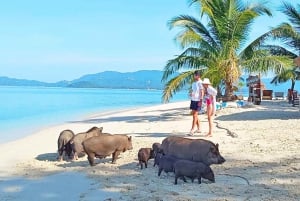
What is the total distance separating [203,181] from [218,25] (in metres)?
14.0

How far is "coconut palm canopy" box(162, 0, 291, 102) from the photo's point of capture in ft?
63.1

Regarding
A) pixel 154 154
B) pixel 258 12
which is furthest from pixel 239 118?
pixel 154 154

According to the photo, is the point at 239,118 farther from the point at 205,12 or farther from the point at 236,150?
the point at 236,150

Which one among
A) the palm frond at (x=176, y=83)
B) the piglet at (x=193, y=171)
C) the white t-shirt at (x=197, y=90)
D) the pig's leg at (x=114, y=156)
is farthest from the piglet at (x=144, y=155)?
the palm frond at (x=176, y=83)

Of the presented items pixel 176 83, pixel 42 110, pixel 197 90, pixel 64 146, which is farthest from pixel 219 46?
pixel 42 110

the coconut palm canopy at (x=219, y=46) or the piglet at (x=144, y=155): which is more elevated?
the coconut palm canopy at (x=219, y=46)

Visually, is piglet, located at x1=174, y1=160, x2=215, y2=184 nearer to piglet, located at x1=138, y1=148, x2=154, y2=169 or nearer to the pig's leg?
piglet, located at x1=138, y1=148, x2=154, y2=169

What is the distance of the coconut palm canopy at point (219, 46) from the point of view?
19.2 m

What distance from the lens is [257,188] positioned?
6102 millimetres

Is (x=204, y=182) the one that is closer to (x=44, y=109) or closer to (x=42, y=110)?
(x=42, y=110)

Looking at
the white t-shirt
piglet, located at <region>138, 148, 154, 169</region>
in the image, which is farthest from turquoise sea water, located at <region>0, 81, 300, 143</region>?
piglet, located at <region>138, 148, 154, 169</region>

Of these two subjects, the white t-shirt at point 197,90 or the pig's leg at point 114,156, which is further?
the white t-shirt at point 197,90

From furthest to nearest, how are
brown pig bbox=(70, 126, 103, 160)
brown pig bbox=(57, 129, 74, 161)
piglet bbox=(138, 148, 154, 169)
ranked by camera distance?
brown pig bbox=(57, 129, 74, 161), brown pig bbox=(70, 126, 103, 160), piglet bbox=(138, 148, 154, 169)

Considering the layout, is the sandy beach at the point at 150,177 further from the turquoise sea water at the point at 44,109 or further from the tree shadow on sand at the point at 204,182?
the turquoise sea water at the point at 44,109
